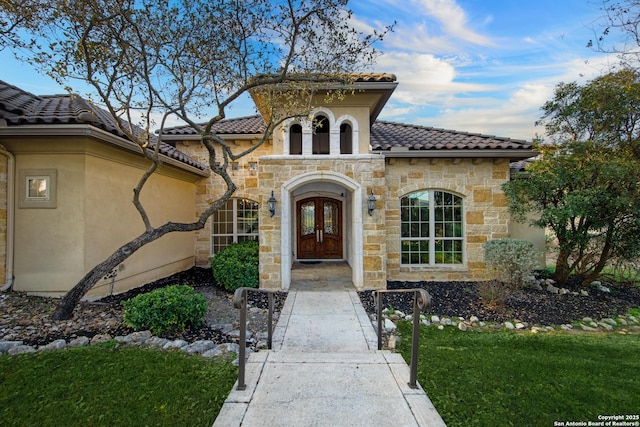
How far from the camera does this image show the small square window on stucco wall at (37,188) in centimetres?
596

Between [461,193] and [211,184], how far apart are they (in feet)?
27.6

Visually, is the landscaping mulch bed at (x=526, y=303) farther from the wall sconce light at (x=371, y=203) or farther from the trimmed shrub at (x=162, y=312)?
the trimmed shrub at (x=162, y=312)

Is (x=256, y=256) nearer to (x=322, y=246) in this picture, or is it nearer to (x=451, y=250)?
(x=322, y=246)

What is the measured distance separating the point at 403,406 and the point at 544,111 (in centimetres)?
851

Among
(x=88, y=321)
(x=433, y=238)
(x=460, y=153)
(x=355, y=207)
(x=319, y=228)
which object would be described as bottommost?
(x=88, y=321)

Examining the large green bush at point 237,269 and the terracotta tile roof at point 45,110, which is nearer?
the terracotta tile roof at point 45,110

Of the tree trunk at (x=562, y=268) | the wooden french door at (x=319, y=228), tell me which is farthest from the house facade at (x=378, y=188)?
the wooden french door at (x=319, y=228)

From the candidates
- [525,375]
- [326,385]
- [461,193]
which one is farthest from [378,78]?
[326,385]

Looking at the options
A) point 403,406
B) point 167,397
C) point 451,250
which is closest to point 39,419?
point 167,397

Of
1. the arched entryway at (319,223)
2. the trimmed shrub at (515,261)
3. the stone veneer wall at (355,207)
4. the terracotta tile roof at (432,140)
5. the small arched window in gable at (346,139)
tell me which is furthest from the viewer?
the arched entryway at (319,223)

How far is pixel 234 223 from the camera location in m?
10.7

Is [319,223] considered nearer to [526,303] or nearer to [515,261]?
[515,261]

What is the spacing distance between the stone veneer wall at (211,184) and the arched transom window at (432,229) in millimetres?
5216

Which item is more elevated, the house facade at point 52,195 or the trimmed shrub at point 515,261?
the house facade at point 52,195
